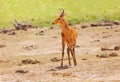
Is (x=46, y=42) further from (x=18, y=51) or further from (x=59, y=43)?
(x=18, y=51)

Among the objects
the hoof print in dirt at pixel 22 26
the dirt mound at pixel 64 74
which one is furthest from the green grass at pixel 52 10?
the dirt mound at pixel 64 74

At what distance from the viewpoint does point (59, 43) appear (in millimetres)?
37281

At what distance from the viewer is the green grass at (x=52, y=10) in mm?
57156

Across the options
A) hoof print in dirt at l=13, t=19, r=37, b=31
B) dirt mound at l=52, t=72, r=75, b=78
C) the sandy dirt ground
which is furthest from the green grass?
dirt mound at l=52, t=72, r=75, b=78

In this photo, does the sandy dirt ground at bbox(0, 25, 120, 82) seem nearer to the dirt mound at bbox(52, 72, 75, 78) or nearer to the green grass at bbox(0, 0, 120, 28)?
the dirt mound at bbox(52, 72, 75, 78)

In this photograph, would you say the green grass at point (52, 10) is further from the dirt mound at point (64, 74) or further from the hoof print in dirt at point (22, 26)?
the dirt mound at point (64, 74)

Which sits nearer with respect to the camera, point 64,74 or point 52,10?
point 64,74

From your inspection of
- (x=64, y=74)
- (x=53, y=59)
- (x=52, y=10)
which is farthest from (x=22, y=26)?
(x=64, y=74)

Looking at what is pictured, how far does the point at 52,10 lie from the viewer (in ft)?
201

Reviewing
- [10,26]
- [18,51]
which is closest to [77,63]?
[18,51]

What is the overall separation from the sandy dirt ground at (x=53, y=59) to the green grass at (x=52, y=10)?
36.2 ft

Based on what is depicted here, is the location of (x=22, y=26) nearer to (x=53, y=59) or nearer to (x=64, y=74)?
(x=53, y=59)

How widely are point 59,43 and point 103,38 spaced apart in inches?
149

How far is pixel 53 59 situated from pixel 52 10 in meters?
35.7
